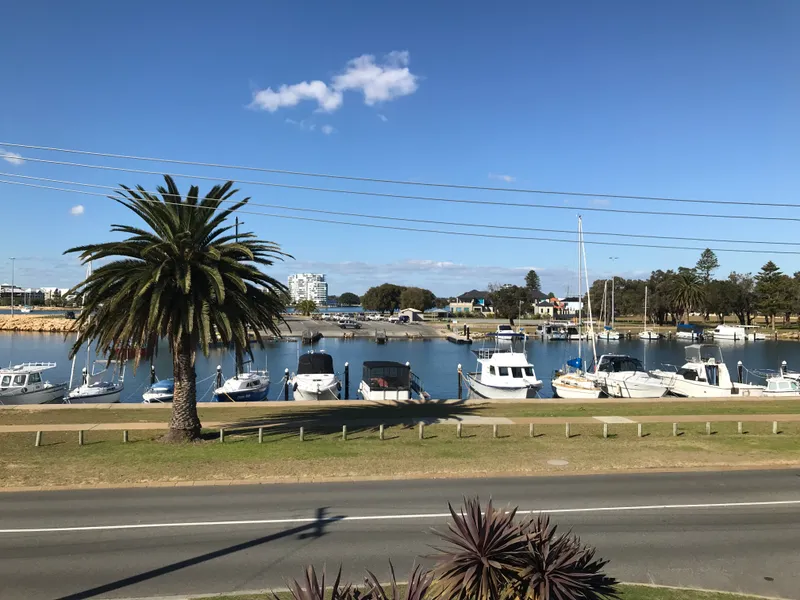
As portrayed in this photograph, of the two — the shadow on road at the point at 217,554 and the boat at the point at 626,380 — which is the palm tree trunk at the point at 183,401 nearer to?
the shadow on road at the point at 217,554

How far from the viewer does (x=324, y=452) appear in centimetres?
1908

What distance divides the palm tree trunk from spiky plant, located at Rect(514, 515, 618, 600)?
1609 cm

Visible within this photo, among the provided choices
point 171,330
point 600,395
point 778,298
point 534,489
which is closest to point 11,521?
point 171,330

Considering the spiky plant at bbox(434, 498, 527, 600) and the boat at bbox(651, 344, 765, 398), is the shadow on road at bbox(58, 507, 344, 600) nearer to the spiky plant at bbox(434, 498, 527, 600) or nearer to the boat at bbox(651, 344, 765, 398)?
the spiky plant at bbox(434, 498, 527, 600)

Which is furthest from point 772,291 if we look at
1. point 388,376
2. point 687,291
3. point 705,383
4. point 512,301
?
point 388,376

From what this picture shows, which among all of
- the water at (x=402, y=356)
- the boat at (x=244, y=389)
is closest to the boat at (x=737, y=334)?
the water at (x=402, y=356)

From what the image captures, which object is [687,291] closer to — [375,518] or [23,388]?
[23,388]

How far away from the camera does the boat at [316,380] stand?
3880 centimetres

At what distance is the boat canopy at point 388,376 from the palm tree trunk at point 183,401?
1774 centimetres

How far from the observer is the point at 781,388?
3788 centimetres

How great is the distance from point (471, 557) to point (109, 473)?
1340 cm

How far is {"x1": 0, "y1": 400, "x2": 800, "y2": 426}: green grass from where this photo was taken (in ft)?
86.0

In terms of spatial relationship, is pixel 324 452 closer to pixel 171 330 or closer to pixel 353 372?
pixel 171 330

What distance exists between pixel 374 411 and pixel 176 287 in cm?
1225
